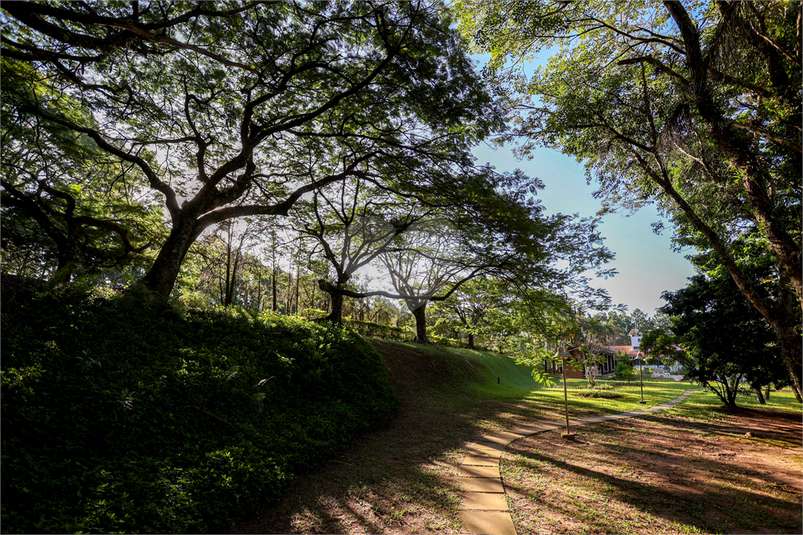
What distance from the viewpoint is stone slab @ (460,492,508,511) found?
3609 mm

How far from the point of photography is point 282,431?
4.99 metres

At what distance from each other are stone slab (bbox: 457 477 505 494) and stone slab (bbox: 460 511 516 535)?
0.59 meters

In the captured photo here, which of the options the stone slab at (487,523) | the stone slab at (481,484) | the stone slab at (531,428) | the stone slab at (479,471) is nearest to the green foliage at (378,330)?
the stone slab at (531,428)

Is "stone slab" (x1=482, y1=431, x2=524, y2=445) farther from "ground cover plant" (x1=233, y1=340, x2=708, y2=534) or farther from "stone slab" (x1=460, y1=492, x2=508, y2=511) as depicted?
"stone slab" (x1=460, y1=492, x2=508, y2=511)

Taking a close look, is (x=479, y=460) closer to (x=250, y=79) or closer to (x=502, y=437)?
(x=502, y=437)

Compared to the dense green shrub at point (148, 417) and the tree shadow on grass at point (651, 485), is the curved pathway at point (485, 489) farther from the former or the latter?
the dense green shrub at point (148, 417)

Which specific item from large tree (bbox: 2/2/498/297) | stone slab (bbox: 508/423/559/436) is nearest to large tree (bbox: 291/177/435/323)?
large tree (bbox: 2/2/498/297)

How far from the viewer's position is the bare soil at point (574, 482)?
335 cm

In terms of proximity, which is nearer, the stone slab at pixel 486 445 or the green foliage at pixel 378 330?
the stone slab at pixel 486 445

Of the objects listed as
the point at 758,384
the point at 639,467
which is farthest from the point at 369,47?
the point at 758,384

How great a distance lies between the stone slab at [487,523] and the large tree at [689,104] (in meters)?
6.04

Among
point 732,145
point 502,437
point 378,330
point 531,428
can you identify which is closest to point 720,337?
point 732,145

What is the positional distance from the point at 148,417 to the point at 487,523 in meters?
3.98

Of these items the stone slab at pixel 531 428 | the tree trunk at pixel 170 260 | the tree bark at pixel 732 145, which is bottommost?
the stone slab at pixel 531 428
